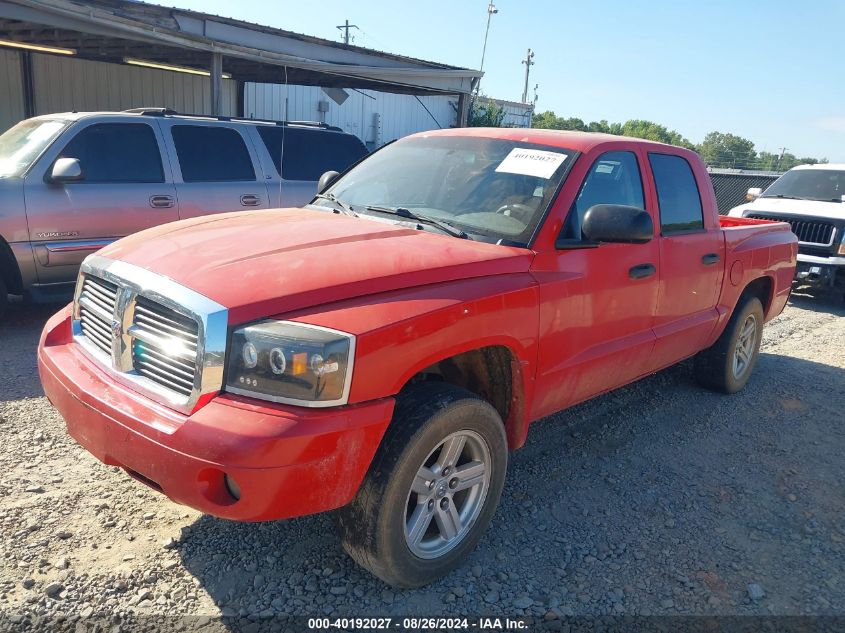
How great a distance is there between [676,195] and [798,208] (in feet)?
→ 22.7

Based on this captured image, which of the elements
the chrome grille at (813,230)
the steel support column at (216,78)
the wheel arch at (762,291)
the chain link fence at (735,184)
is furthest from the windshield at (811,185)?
the steel support column at (216,78)

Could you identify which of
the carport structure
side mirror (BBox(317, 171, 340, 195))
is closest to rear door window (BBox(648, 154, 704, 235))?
side mirror (BBox(317, 171, 340, 195))

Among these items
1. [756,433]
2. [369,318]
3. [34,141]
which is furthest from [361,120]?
[369,318]

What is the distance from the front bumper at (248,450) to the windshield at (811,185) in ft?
34.3

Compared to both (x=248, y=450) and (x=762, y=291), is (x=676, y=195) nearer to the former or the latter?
(x=762, y=291)

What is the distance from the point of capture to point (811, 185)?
10.8 meters

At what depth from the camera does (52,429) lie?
13.1ft

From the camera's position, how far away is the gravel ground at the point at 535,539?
9.05ft

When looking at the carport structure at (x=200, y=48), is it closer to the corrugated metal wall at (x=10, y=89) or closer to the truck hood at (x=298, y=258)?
the corrugated metal wall at (x=10, y=89)

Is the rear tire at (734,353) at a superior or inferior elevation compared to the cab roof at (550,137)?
inferior

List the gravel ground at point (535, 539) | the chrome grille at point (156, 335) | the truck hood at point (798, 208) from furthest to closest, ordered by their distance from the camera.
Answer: the truck hood at point (798, 208)
the gravel ground at point (535, 539)
the chrome grille at point (156, 335)

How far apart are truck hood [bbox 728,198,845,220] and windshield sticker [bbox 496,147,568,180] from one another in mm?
7722

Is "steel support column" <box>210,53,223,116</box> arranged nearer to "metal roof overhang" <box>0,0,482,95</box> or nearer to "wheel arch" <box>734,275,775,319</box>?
"metal roof overhang" <box>0,0,482,95</box>

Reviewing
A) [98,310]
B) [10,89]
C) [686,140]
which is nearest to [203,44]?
[10,89]
